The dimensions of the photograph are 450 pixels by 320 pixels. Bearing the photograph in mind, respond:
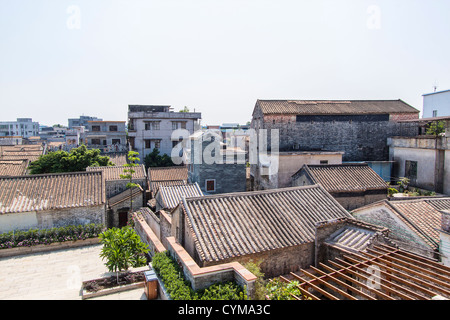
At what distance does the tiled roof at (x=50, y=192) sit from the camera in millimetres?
13898

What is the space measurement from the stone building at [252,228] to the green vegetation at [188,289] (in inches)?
30.8

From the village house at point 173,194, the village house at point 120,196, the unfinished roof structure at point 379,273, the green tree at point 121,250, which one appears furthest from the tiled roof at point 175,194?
the unfinished roof structure at point 379,273

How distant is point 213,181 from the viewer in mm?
22203

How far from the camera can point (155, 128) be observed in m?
36.4

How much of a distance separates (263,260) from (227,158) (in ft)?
46.8

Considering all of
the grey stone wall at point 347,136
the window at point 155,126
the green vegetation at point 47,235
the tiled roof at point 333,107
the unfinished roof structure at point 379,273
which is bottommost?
the green vegetation at point 47,235

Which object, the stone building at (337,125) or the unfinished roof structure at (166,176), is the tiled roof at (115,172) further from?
the stone building at (337,125)

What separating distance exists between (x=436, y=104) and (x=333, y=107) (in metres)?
12.0

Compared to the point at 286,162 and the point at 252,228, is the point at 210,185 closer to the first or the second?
the point at 286,162

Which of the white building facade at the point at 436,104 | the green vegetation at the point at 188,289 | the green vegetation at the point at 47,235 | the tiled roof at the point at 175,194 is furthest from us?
the white building facade at the point at 436,104

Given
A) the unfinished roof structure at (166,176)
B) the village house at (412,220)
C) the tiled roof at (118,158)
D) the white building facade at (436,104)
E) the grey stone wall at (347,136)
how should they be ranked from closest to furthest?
the village house at (412,220), the unfinished roof structure at (166,176), the grey stone wall at (347,136), the white building facade at (436,104), the tiled roof at (118,158)

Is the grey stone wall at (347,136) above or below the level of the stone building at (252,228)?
above
